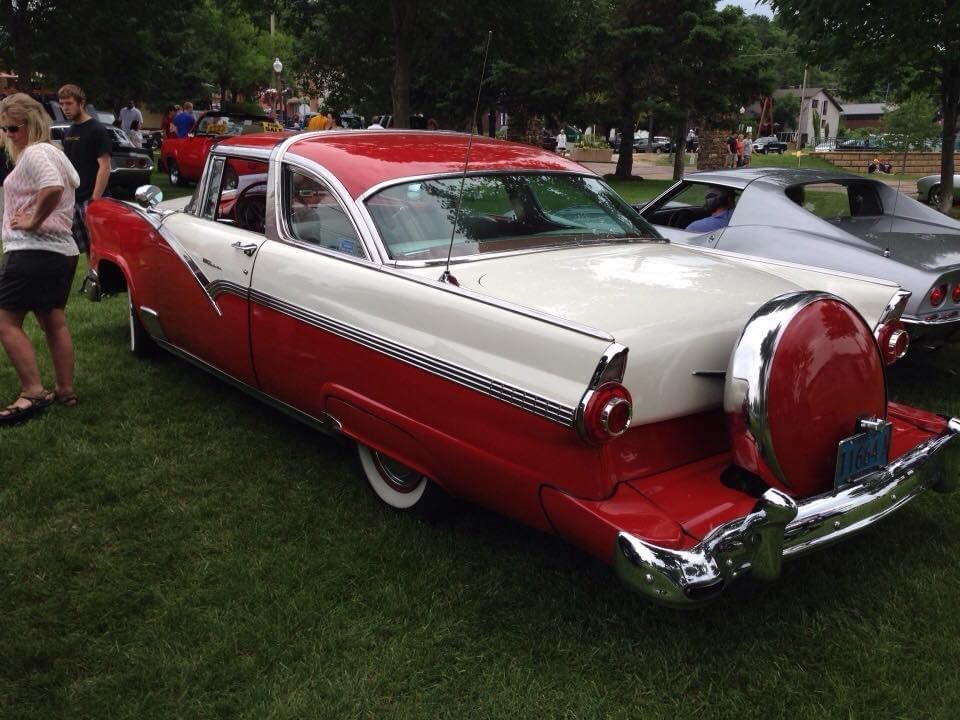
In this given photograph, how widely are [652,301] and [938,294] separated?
273cm

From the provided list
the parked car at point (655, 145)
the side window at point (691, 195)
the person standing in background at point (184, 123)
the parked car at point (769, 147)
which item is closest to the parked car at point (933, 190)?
the side window at point (691, 195)

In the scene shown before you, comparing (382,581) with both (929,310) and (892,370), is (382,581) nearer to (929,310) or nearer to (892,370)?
(929,310)

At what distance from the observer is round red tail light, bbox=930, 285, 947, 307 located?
4.69 meters

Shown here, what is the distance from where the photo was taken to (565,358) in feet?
8.09

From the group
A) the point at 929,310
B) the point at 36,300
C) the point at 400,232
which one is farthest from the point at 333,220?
the point at 929,310

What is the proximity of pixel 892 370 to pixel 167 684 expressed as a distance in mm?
4954

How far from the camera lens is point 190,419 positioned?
4574 mm

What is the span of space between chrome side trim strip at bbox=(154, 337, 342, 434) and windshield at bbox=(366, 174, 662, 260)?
0.75 m

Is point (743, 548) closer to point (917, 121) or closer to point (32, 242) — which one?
point (32, 242)

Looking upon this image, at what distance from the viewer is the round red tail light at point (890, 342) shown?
3.30 m

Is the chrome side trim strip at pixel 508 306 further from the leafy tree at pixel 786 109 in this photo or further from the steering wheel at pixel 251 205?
the leafy tree at pixel 786 109

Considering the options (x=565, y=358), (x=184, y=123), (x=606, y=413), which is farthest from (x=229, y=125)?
(x=606, y=413)

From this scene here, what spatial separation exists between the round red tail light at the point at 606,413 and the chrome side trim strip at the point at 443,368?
56 mm

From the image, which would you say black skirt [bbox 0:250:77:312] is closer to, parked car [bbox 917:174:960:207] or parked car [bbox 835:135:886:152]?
parked car [bbox 917:174:960:207]
